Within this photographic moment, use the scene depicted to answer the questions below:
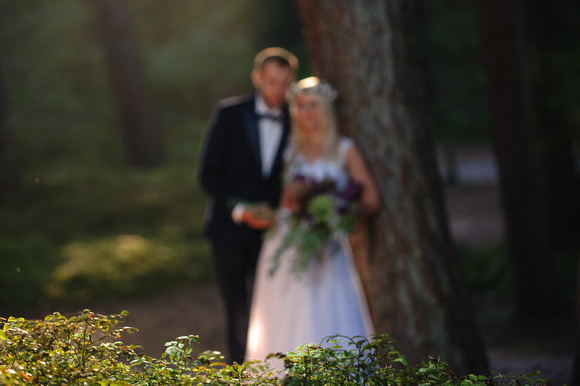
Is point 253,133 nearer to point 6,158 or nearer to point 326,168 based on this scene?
point 326,168

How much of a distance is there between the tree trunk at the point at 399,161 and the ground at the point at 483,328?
1058 millimetres

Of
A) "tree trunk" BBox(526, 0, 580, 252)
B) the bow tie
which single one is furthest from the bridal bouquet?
"tree trunk" BBox(526, 0, 580, 252)

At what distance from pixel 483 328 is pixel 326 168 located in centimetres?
421

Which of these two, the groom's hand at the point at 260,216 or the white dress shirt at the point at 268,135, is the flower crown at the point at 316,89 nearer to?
the white dress shirt at the point at 268,135

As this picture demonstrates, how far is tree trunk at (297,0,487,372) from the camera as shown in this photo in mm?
4609

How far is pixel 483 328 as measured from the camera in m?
8.14

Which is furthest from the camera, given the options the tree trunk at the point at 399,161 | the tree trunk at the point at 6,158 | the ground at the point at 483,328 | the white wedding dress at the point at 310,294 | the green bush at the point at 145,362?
the tree trunk at the point at 6,158

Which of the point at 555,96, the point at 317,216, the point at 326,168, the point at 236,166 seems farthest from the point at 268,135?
the point at 555,96

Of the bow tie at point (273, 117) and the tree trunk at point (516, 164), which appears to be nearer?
the bow tie at point (273, 117)

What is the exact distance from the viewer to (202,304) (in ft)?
32.1

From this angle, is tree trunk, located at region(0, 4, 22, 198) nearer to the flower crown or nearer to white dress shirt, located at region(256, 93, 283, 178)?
white dress shirt, located at region(256, 93, 283, 178)

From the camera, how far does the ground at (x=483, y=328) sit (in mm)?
6453

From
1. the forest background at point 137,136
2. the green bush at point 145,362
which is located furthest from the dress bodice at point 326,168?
the green bush at point 145,362

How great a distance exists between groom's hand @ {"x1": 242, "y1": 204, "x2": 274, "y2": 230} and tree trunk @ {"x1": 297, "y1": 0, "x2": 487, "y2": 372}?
0.75m
